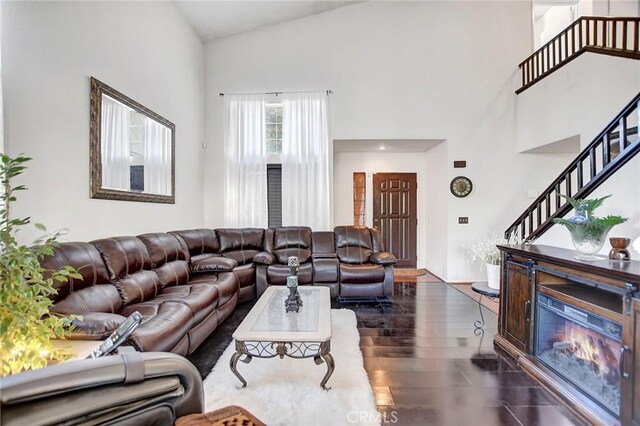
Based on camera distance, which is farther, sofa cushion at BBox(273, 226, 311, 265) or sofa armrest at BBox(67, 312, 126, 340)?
sofa cushion at BBox(273, 226, 311, 265)

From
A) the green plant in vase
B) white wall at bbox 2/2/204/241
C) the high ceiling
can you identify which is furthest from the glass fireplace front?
the high ceiling

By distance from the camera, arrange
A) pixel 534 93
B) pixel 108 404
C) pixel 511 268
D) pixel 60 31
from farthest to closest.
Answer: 1. pixel 534 93
2. pixel 511 268
3. pixel 60 31
4. pixel 108 404

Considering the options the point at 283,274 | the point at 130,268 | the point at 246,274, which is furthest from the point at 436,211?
the point at 130,268

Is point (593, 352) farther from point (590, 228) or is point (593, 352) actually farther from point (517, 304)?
point (590, 228)

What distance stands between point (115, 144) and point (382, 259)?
10.9 feet

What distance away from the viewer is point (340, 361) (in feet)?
7.70

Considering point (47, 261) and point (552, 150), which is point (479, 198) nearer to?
point (552, 150)

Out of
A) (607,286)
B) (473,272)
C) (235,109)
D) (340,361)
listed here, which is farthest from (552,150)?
(235,109)

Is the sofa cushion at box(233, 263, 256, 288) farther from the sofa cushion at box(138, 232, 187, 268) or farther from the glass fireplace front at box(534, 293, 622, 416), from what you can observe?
the glass fireplace front at box(534, 293, 622, 416)

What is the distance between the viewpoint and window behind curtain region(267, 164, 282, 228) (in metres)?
5.20

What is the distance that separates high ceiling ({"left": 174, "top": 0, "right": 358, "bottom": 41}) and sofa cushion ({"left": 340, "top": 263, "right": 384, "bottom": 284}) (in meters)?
4.10

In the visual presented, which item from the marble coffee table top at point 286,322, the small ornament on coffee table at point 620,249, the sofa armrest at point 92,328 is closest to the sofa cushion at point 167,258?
the marble coffee table top at point 286,322

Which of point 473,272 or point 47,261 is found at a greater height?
point 47,261

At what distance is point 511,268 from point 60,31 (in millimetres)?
4040
